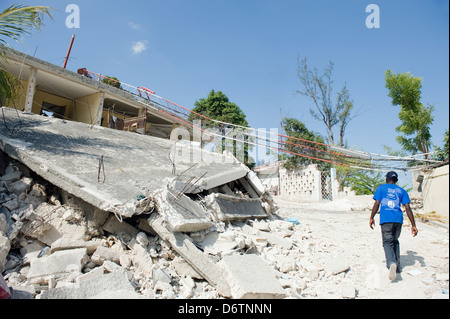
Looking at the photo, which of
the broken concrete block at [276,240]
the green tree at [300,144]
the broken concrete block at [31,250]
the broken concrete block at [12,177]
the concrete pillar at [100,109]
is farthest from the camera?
the green tree at [300,144]

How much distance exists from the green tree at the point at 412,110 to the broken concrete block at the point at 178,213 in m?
11.4

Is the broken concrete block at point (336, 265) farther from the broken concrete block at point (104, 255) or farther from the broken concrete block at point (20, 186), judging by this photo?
the broken concrete block at point (20, 186)

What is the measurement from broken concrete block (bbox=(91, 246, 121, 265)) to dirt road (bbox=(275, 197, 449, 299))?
2018 millimetres

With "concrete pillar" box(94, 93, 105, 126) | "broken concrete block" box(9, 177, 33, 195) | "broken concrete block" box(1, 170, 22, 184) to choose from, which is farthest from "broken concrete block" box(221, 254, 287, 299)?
"concrete pillar" box(94, 93, 105, 126)

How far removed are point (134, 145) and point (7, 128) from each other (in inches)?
92.4

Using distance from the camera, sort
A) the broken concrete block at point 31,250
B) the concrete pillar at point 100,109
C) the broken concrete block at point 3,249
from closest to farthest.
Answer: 1. the broken concrete block at point 3,249
2. the broken concrete block at point 31,250
3. the concrete pillar at point 100,109

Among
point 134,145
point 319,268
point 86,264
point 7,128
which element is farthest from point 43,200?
point 319,268

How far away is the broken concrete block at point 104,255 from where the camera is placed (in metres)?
3.00

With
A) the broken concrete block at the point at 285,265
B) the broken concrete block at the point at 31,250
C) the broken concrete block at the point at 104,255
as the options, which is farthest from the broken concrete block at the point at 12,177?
the broken concrete block at the point at 285,265

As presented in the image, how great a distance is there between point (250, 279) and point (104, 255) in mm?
1519

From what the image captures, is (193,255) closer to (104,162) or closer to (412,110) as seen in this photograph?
(104,162)

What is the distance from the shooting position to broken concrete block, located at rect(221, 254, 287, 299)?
2678 mm
